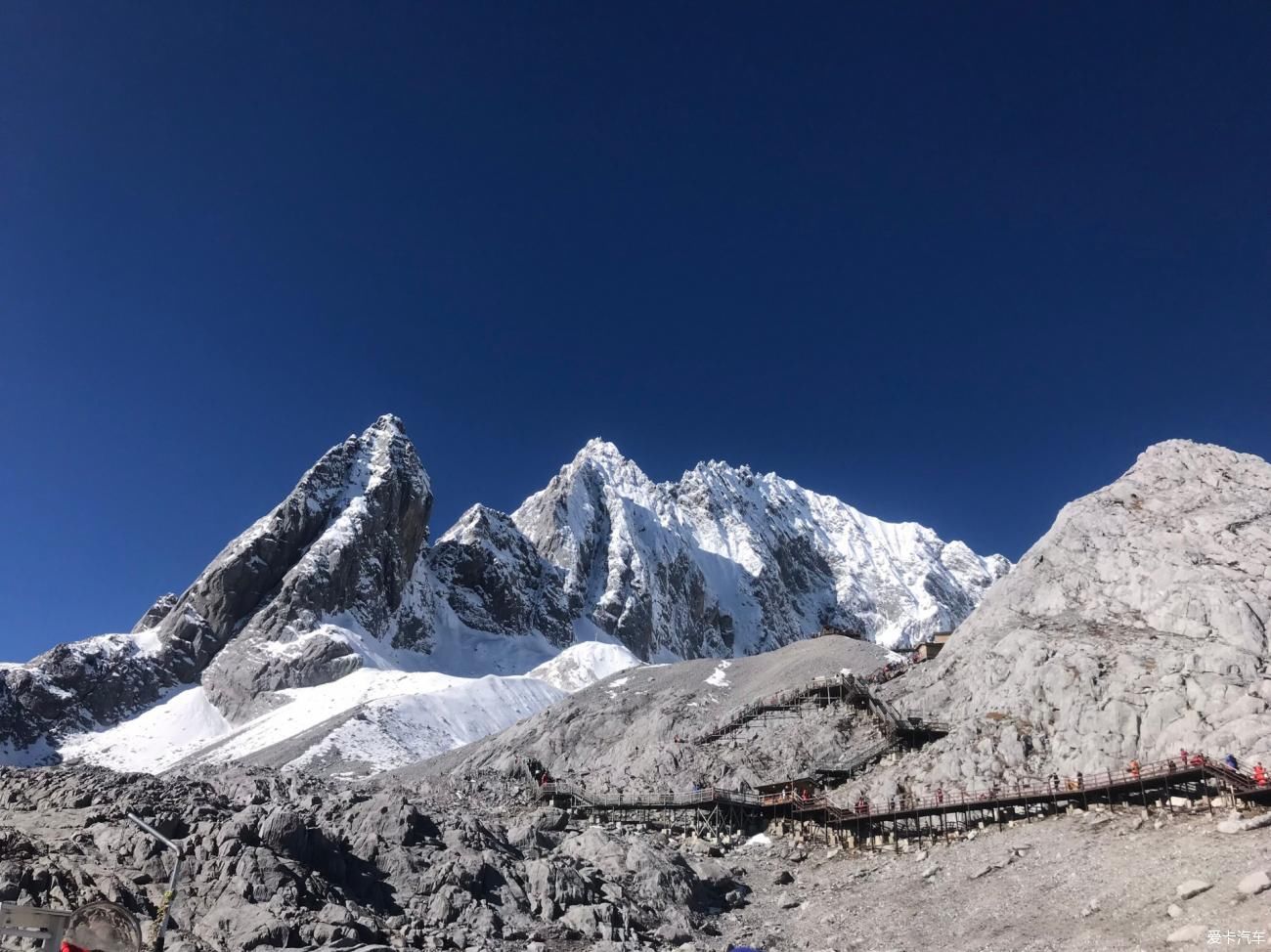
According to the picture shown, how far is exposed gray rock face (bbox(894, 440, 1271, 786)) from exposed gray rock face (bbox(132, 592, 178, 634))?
178286mm

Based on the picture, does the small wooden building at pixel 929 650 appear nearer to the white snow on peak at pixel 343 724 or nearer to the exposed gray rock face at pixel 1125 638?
the exposed gray rock face at pixel 1125 638

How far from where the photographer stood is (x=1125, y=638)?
47.1 meters

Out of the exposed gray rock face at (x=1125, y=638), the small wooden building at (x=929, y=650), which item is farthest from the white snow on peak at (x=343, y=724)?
the exposed gray rock face at (x=1125, y=638)

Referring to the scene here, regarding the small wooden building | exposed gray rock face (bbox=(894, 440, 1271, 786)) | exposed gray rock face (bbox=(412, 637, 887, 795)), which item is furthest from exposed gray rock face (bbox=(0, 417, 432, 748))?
exposed gray rock face (bbox=(894, 440, 1271, 786))

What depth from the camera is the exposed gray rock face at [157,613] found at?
18662 cm

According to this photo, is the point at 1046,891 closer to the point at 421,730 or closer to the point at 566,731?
the point at 566,731

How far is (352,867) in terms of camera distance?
33625 millimetres

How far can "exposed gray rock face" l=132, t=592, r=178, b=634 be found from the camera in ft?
612

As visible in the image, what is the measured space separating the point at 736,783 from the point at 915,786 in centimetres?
1265

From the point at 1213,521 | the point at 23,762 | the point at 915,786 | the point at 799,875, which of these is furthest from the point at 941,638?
the point at 23,762

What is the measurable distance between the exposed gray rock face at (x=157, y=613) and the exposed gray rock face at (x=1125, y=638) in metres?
178

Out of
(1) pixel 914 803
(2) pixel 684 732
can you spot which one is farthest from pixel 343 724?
(1) pixel 914 803

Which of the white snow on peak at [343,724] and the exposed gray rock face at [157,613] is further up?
the exposed gray rock face at [157,613]

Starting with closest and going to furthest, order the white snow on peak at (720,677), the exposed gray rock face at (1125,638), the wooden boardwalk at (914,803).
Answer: the wooden boardwalk at (914,803) < the exposed gray rock face at (1125,638) < the white snow on peak at (720,677)
